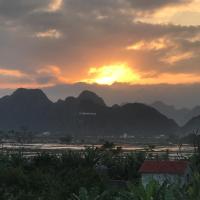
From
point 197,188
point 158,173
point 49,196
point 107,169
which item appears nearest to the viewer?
point 197,188

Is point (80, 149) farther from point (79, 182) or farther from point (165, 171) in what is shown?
point (79, 182)

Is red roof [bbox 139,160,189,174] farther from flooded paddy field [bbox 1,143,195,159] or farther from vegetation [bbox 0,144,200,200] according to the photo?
flooded paddy field [bbox 1,143,195,159]

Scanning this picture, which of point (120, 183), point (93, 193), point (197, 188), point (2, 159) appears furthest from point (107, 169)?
point (197, 188)

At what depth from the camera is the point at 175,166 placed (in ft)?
144

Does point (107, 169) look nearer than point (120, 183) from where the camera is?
No

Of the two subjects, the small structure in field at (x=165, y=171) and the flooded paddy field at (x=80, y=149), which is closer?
the small structure in field at (x=165, y=171)

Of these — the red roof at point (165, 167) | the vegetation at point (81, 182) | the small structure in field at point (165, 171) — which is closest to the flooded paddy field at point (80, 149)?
the vegetation at point (81, 182)

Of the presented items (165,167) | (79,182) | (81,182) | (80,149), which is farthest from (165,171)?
(80,149)

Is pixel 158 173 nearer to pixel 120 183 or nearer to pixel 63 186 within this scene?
pixel 120 183

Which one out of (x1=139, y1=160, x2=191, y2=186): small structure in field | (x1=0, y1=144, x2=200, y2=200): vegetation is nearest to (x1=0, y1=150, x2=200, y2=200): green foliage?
(x1=0, y1=144, x2=200, y2=200): vegetation

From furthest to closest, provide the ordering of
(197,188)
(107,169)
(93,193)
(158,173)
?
(107,169)
(158,173)
(93,193)
(197,188)

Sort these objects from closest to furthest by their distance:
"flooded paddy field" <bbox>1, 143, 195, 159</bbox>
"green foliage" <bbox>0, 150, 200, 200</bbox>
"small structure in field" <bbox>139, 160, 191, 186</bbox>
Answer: "green foliage" <bbox>0, 150, 200, 200</bbox> < "small structure in field" <bbox>139, 160, 191, 186</bbox> < "flooded paddy field" <bbox>1, 143, 195, 159</bbox>

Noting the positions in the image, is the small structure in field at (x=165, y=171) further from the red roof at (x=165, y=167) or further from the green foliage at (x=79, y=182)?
the green foliage at (x=79, y=182)

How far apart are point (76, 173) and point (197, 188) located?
58.3 feet
